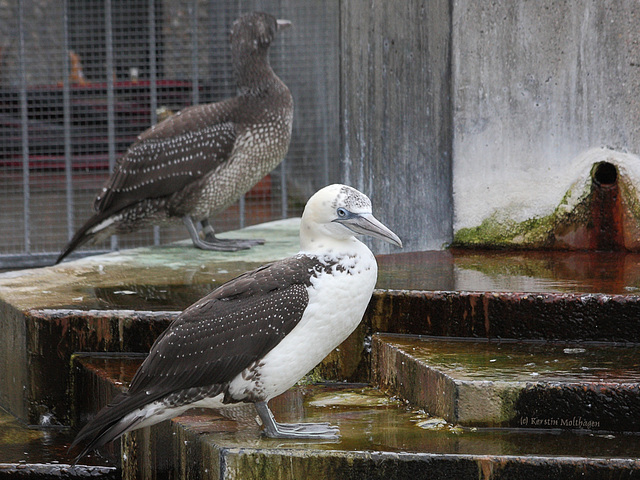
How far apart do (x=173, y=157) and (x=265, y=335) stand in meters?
2.93

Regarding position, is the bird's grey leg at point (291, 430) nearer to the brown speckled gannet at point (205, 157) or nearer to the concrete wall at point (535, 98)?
the concrete wall at point (535, 98)

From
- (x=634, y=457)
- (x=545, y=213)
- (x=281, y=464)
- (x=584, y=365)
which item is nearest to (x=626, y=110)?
(x=545, y=213)

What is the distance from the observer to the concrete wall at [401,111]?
5.70m

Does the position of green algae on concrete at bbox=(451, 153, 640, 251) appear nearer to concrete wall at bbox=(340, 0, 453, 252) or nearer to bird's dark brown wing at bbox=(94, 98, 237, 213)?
concrete wall at bbox=(340, 0, 453, 252)

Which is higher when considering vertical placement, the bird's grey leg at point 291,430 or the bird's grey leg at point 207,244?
the bird's grey leg at point 207,244

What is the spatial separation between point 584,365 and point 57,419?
2.26m

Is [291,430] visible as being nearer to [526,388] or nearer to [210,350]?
[210,350]

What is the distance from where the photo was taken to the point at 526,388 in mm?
3477

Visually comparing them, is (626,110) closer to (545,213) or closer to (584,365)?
(545,213)

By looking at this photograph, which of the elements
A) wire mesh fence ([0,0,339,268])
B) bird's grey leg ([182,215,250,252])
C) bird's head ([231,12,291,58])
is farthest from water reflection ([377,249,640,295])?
wire mesh fence ([0,0,339,268])

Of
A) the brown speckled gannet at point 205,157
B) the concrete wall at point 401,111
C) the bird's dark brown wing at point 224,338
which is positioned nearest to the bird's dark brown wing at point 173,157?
the brown speckled gannet at point 205,157

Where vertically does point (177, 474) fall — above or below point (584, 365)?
below

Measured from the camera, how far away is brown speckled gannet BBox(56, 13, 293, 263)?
235 inches

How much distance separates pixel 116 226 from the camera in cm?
619
